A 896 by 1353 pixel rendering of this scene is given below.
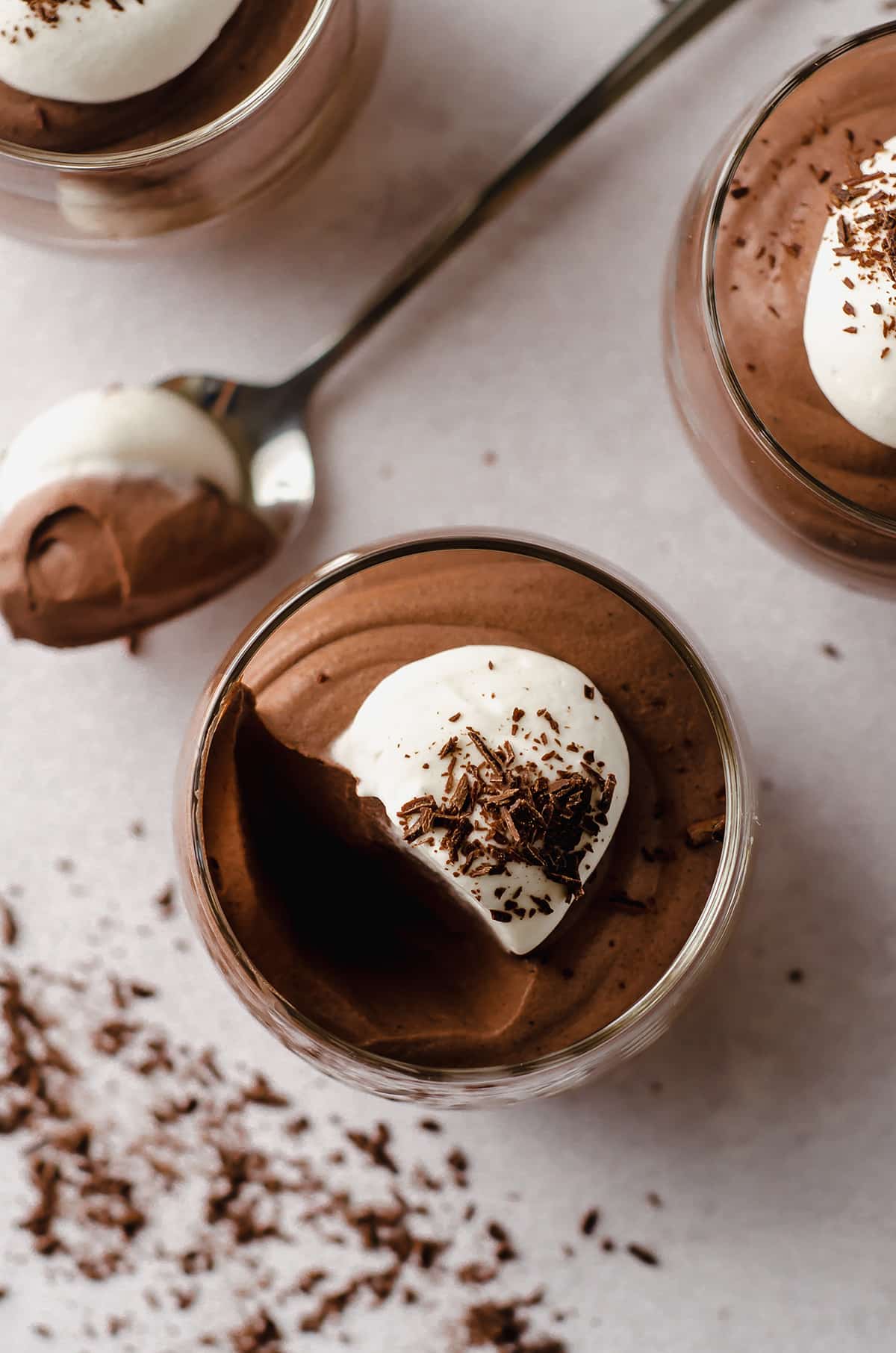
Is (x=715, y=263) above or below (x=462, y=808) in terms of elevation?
above

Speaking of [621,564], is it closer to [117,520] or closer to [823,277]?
[823,277]

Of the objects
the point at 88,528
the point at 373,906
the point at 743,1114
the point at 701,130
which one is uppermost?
the point at 701,130

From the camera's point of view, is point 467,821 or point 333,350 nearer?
point 467,821

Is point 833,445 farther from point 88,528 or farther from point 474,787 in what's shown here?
point 88,528

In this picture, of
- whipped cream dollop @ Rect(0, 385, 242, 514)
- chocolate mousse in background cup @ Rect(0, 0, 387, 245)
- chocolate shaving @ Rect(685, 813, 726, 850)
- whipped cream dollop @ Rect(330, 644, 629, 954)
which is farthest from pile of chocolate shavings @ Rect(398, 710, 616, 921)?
chocolate mousse in background cup @ Rect(0, 0, 387, 245)

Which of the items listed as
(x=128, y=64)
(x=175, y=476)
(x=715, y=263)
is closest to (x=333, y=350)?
(x=175, y=476)

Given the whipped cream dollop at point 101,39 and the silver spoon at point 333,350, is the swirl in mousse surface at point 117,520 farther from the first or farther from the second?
the whipped cream dollop at point 101,39

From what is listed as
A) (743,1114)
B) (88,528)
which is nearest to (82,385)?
(88,528)
